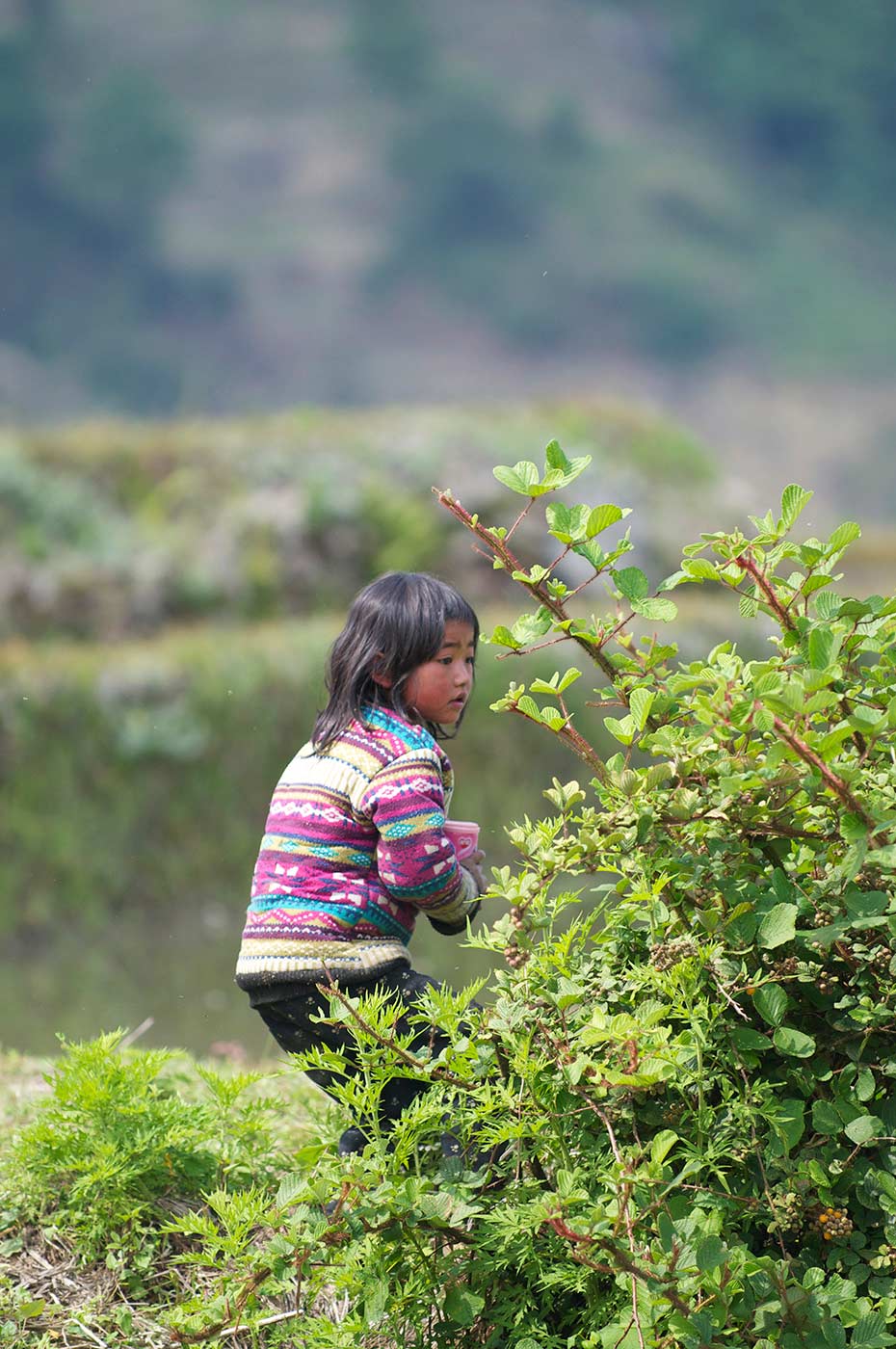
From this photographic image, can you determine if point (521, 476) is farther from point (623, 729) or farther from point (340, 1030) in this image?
point (340, 1030)

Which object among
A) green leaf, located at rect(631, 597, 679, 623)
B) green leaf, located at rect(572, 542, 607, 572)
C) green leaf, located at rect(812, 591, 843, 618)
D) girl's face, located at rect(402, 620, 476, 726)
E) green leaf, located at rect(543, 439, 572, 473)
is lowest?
green leaf, located at rect(812, 591, 843, 618)

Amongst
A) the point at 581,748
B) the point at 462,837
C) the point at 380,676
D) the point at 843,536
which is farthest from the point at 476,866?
the point at 843,536

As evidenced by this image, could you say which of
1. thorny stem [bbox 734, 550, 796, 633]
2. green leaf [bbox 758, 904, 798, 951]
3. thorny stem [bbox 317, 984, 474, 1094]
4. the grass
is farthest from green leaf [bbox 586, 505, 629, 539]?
the grass

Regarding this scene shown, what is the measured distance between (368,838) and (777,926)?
2.26 feet

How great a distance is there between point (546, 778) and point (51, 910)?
2734mm

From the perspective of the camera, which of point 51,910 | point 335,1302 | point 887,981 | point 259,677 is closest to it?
point 887,981

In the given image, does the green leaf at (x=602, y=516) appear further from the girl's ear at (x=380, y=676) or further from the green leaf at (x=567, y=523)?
the girl's ear at (x=380, y=676)

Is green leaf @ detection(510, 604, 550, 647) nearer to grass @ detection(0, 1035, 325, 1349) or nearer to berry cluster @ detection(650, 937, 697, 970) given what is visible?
berry cluster @ detection(650, 937, 697, 970)

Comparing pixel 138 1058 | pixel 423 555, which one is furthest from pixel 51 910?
pixel 138 1058

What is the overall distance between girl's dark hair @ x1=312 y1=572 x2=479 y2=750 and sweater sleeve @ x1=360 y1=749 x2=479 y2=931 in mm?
149

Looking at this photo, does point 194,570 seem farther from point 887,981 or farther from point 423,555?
point 887,981

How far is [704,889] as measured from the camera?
1247 millimetres

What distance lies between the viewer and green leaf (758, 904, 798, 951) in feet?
3.70

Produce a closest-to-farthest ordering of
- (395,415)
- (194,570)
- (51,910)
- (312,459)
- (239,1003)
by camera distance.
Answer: (239,1003) → (51,910) → (194,570) → (312,459) → (395,415)
